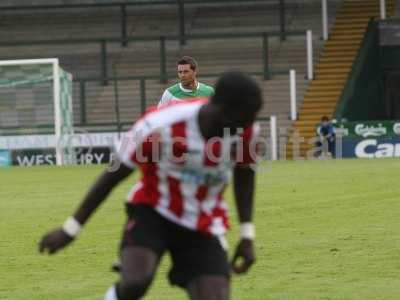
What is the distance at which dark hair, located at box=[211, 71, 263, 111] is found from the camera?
20.5 ft

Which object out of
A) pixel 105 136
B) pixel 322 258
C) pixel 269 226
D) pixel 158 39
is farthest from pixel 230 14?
pixel 322 258

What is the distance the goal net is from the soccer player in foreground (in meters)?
30.9

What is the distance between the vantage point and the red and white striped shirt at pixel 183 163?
664 centimetres

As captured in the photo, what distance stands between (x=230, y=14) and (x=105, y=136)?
10.3 m

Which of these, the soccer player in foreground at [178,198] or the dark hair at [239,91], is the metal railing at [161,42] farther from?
the dark hair at [239,91]

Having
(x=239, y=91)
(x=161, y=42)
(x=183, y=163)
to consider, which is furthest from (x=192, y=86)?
(x=161, y=42)

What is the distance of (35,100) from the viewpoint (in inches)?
1517

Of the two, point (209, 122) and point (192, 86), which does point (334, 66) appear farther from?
point (209, 122)

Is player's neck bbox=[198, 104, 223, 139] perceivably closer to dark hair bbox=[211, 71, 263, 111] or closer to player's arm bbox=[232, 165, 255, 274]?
dark hair bbox=[211, 71, 263, 111]

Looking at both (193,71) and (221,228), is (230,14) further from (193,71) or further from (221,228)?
(221,228)

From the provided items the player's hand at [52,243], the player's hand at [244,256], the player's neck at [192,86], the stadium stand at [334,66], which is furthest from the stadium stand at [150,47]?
the player's hand at [52,243]

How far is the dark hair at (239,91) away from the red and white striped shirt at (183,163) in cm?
39

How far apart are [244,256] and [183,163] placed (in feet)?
2.22

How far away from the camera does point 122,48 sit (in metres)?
47.8
